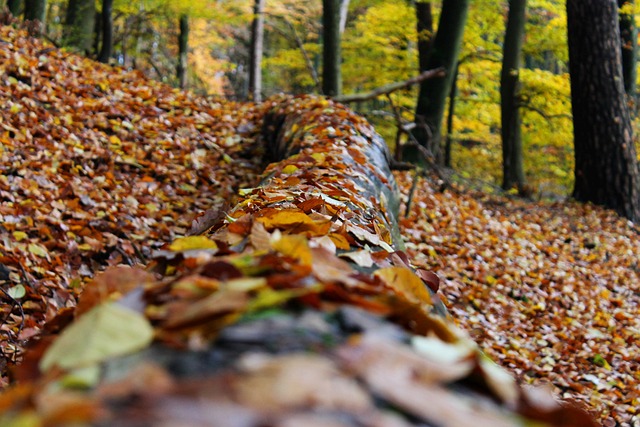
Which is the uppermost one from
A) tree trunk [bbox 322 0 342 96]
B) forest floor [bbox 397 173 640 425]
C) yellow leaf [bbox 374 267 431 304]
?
tree trunk [bbox 322 0 342 96]

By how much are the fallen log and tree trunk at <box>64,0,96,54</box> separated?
30.2ft

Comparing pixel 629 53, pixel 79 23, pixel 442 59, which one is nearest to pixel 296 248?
pixel 442 59

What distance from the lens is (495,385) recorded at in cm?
99

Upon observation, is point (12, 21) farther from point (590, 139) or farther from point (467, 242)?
point (590, 139)

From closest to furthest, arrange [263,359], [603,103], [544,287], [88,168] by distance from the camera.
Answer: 1. [263,359]
2. [88,168]
3. [544,287]
4. [603,103]

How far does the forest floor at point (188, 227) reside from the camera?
4.04 m

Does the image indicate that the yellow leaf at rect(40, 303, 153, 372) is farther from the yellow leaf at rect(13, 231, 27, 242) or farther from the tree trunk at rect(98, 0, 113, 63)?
the tree trunk at rect(98, 0, 113, 63)

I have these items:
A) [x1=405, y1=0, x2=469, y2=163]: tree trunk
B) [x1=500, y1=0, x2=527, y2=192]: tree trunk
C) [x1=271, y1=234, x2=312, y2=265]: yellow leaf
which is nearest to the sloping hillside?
[x1=271, y1=234, x2=312, y2=265]: yellow leaf

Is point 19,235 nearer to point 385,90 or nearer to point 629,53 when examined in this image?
point 385,90

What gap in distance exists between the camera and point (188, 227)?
495cm

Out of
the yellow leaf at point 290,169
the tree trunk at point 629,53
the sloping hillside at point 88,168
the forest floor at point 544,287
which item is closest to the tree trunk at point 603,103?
the forest floor at point 544,287

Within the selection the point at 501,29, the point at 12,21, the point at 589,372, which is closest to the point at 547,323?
the point at 589,372

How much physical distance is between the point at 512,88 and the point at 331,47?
410cm

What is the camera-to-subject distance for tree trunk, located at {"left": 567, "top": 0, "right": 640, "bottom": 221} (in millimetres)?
8211
